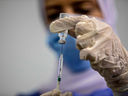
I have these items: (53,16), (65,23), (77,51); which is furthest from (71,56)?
(65,23)

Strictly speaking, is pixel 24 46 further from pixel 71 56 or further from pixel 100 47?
pixel 100 47

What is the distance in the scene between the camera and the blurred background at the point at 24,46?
4.23 ft

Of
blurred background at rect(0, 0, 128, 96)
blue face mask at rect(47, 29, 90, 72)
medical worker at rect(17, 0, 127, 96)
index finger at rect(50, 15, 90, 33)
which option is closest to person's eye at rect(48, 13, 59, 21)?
medical worker at rect(17, 0, 127, 96)

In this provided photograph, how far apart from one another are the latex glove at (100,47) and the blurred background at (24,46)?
811 mm

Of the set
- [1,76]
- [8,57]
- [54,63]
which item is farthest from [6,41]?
[54,63]

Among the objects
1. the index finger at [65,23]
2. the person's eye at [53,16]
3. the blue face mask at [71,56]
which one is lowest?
the blue face mask at [71,56]

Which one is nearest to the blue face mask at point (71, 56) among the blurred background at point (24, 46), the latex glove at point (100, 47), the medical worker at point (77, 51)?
the medical worker at point (77, 51)

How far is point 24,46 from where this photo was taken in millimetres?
1368

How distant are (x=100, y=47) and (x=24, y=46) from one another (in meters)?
1.09

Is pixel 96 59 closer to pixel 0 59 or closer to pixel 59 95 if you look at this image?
pixel 59 95

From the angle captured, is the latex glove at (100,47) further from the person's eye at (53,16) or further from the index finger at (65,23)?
the person's eye at (53,16)

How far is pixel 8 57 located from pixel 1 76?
9.6 inches

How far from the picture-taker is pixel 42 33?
4.61 feet

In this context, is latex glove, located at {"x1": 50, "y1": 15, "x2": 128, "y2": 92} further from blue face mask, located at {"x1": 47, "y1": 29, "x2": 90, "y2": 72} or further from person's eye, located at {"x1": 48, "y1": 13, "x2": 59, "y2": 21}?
person's eye, located at {"x1": 48, "y1": 13, "x2": 59, "y2": 21}
